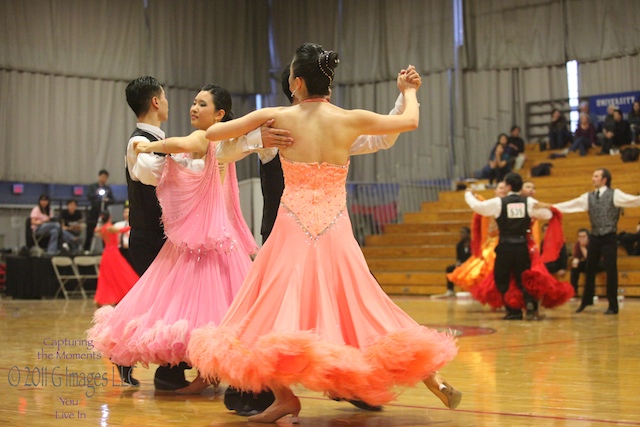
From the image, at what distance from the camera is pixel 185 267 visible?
4.11 meters

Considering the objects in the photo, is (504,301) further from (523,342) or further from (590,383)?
(590,383)

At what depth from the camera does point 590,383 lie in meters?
4.23

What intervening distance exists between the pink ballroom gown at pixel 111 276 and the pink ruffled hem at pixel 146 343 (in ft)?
22.2

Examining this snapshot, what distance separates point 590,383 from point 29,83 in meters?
14.7

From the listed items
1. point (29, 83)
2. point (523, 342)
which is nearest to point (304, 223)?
point (523, 342)

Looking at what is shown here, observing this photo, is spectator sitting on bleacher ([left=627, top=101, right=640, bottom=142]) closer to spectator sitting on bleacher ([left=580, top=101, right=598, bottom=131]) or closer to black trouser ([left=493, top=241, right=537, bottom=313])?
spectator sitting on bleacher ([left=580, top=101, right=598, bottom=131])

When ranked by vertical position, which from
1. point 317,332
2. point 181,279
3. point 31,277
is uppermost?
point 181,279

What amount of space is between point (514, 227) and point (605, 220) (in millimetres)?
1182

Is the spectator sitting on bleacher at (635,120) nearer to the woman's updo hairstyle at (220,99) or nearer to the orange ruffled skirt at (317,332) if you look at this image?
the woman's updo hairstyle at (220,99)

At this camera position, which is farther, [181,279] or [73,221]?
[73,221]

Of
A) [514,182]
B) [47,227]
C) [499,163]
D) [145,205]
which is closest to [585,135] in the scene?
[499,163]

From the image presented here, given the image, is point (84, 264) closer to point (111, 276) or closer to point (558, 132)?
point (111, 276)

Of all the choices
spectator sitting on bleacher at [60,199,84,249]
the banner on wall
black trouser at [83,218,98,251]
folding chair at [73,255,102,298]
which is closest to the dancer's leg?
folding chair at [73,255,102,298]

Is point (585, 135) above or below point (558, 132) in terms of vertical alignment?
below
